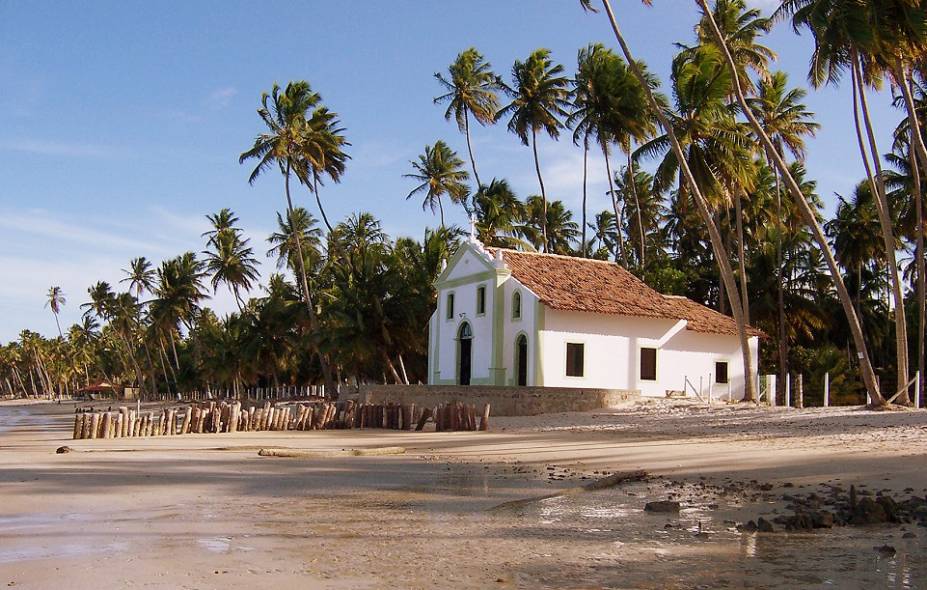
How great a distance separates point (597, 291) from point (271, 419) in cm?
1380

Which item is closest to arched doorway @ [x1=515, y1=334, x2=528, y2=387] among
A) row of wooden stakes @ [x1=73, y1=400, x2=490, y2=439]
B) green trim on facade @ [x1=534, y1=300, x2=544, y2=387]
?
green trim on facade @ [x1=534, y1=300, x2=544, y2=387]

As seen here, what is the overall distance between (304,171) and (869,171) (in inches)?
1255

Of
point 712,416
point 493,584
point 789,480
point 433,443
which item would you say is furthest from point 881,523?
point 712,416

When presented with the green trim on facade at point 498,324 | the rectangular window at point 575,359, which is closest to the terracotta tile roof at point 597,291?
the green trim on facade at point 498,324

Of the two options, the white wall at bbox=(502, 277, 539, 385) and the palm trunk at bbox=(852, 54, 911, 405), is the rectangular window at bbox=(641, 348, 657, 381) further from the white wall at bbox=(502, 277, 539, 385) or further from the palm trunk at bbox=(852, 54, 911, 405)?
the palm trunk at bbox=(852, 54, 911, 405)

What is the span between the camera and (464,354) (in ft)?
119

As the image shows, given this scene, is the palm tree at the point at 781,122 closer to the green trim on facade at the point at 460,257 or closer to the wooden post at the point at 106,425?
the green trim on facade at the point at 460,257

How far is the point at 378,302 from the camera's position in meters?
43.9

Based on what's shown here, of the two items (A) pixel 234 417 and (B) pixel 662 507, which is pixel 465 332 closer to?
(A) pixel 234 417

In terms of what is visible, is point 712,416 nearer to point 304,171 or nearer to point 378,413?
point 378,413

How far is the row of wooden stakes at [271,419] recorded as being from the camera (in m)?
22.5

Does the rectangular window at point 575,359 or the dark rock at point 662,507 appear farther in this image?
the rectangular window at point 575,359

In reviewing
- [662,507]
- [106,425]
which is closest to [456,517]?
[662,507]

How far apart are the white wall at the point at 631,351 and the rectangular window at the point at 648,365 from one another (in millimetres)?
173
